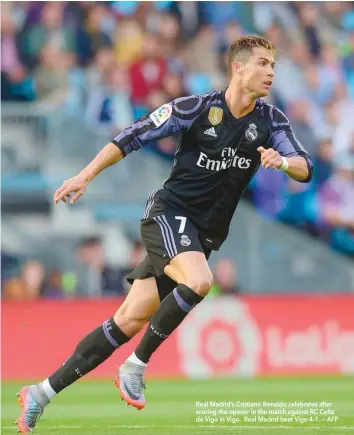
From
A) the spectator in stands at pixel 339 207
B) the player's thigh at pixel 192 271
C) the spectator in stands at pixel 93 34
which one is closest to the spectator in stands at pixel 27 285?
the spectator in stands at pixel 93 34

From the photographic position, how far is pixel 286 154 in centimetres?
800

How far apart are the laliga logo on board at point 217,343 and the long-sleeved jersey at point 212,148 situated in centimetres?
647

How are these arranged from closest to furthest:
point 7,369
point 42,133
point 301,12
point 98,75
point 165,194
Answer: point 165,194
point 7,369
point 42,133
point 98,75
point 301,12

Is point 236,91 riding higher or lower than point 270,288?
higher

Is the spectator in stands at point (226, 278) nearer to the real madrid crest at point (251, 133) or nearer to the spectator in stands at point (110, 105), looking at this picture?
the spectator in stands at point (110, 105)

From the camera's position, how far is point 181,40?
17.4 m

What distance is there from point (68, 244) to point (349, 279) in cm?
391

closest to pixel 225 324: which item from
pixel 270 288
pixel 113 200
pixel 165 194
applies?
pixel 270 288

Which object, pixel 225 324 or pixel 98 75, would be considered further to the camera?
pixel 98 75

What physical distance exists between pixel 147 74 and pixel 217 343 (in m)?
4.33

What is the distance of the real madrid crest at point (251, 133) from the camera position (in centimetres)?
811

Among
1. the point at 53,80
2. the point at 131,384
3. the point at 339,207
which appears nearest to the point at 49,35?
the point at 53,80

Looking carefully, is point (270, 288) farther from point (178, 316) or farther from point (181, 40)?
point (178, 316)

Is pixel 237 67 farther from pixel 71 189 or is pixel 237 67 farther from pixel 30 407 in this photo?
pixel 30 407
